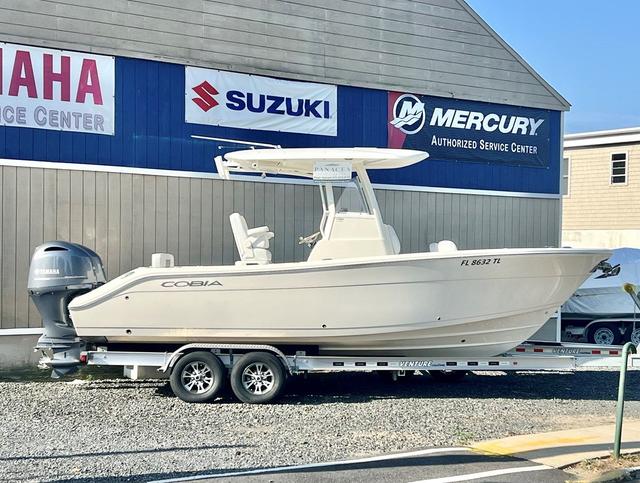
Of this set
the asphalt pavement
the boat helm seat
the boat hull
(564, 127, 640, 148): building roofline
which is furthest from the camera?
(564, 127, 640, 148): building roofline

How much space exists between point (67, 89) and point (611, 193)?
19175 millimetres

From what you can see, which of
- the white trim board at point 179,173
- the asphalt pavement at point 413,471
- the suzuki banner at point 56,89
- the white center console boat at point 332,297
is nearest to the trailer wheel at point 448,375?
the white center console boat at point 332,297

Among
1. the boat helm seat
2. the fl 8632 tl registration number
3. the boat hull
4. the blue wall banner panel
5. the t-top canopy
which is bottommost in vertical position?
the boat hull

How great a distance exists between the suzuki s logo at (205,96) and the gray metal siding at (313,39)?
0.36m

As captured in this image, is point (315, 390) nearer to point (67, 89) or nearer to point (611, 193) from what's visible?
point (67, 89)

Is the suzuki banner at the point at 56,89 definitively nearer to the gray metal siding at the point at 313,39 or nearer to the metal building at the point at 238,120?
the metal building at the point at 238,120

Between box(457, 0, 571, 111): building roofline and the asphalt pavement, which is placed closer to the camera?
the asphalt pavement

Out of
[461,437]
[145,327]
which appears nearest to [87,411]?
[145,327]

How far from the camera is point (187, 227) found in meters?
11.8

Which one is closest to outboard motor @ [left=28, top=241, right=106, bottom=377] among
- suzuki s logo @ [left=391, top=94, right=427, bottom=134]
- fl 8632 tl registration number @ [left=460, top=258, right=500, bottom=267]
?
fl 8632 tl registration number @ [left=460, top=258, right=500, bottom=267]

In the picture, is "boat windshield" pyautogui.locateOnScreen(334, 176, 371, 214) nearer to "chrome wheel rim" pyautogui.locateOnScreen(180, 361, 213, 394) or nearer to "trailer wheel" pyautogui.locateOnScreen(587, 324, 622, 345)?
"chrome wheel rim" pyautogui.locateOnScreen(180, 361, 213, 394)

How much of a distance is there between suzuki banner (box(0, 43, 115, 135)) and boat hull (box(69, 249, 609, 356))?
291 centimetres

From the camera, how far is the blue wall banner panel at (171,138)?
1111 centimetres

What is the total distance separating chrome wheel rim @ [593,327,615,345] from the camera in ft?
54.3
